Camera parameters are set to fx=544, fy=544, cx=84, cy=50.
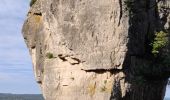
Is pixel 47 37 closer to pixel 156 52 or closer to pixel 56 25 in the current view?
pixel 56 25

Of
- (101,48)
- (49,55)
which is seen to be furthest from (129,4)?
(49,55)

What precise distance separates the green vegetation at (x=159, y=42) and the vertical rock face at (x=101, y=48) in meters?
0.06

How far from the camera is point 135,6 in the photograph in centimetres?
2770

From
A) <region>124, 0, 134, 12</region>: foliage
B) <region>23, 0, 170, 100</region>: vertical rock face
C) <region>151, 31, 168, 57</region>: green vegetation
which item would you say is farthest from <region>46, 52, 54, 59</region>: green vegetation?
<region>151, 31, 168, 57</region>: green vegetation

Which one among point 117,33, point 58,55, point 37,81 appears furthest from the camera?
point 37,81

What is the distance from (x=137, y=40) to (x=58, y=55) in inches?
166

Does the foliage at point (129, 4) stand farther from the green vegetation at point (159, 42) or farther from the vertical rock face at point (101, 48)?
the green vegetation at point (159, 42)

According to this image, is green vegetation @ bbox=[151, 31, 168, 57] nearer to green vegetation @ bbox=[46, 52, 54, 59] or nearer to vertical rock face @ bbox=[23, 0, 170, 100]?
vertical rock face @ bbox=[23, 0, 170, 100]

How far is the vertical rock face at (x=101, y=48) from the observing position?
26.7m

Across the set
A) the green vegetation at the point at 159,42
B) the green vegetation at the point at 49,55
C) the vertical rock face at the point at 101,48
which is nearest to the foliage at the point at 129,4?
the vertical rock face at the point at 101,48

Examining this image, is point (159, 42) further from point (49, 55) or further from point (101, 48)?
point (49, 55)

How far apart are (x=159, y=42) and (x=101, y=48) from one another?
3.34 meters

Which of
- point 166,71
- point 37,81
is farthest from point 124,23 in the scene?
point 37,81

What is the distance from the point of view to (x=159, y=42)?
92.5 feet
